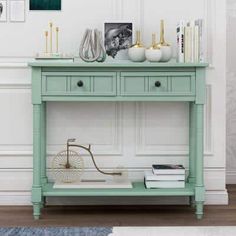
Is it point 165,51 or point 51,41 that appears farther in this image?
point 51,41

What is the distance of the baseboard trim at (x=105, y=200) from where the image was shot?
405 cm

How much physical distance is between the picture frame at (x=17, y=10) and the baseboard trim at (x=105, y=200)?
1.13m

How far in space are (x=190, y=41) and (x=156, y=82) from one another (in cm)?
34

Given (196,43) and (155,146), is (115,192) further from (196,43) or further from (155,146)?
(196,43)

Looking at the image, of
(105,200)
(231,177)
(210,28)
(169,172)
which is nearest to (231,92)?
(231,177)

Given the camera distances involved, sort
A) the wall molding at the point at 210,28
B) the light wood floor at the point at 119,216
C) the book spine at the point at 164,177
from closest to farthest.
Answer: the light wood floor at the point at 119,216, the book spine at the point at 164,177, the wall molding at the point at 210,28

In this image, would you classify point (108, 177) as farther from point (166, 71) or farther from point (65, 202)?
point (166, 71)

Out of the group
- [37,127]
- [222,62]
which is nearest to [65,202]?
[37,127]

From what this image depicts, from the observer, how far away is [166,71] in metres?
3.66

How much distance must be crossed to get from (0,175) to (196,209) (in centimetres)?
128

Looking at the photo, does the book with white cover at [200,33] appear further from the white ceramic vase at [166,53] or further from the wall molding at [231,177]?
the wall molding at [231,177]

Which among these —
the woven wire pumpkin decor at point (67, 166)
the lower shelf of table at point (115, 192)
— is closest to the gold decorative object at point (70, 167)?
the woven wire pumpkin decor at point (67, 166)

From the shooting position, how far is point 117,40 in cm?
395

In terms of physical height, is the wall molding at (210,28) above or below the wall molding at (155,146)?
above
